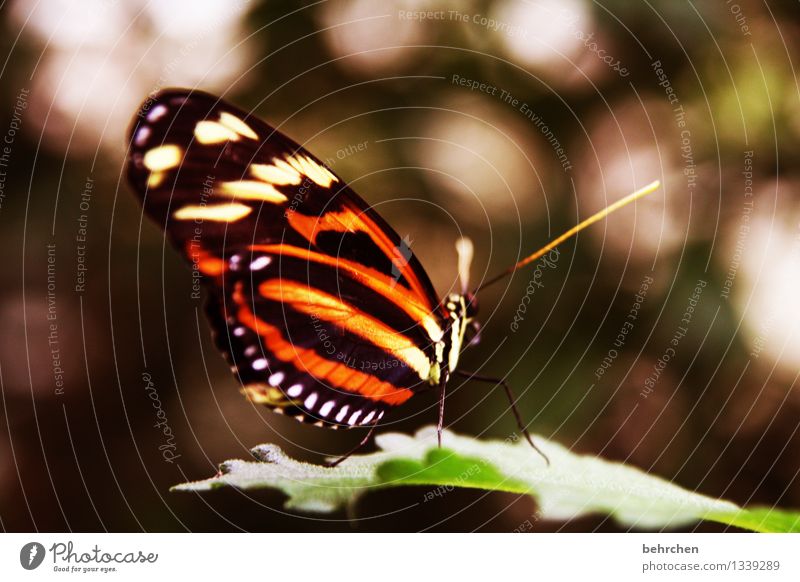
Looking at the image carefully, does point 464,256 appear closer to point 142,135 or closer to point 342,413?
point 342,413

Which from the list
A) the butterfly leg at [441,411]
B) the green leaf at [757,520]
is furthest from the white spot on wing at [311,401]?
the green leaf at [757,520]

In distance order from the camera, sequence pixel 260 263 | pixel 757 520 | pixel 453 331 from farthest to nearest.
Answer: pixel 453 331, pixel 260 263, pixel 757 520

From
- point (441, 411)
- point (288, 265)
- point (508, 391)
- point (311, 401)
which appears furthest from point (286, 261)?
point (508, 391)

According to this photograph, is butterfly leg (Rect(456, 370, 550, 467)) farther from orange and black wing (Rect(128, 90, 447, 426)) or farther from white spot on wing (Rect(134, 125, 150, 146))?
white spot on wing (Rect(134, 125, 150, 146))

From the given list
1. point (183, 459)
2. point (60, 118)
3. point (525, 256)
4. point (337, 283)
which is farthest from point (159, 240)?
point (525, 256)

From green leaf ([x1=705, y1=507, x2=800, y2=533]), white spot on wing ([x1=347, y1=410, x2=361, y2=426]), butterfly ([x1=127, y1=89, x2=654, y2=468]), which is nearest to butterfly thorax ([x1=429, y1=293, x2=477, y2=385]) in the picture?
butterfly ([x1=127, y1=89, x2=654, y2=468])

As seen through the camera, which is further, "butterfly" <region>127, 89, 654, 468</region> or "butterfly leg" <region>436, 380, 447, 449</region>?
"butterfly leg" <region>436, 380, 447, 449</region>
